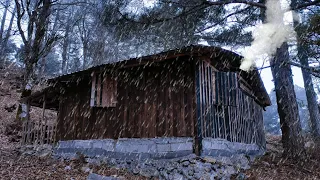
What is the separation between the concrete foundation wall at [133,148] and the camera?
895cm

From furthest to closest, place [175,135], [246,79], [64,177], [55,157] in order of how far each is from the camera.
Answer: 1. [246,79]
2. [55,157]
3. [175,135]
4. [64,177]

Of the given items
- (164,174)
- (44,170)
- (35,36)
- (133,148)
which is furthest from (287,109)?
(35,36)

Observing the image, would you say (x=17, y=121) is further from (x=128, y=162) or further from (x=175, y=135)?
(x=175, y=135)

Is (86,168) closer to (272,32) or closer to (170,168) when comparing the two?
(170,168)

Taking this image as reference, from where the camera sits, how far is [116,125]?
10609 millimetres

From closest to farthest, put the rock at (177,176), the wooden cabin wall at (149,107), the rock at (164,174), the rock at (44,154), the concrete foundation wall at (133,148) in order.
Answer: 1. the rock at (177,176)
2. the rock at (164,174)
3. the concrete foundation wall at (133,148)
4. the wooden cabin wall at (149,107)
5. the rock at (44,154)

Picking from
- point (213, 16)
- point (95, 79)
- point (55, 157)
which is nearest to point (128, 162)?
point (95, 79)

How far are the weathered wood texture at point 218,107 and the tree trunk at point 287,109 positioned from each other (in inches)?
65.6

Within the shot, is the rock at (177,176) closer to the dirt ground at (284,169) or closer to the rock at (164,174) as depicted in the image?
the rock at (164,174)

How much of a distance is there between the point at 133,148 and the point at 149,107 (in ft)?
5.05

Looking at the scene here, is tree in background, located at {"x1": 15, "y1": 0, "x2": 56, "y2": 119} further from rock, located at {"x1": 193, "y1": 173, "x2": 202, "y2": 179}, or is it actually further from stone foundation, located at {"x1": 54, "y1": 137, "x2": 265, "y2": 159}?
rock, located at {"x1": 193, "y1": 173, "x2": 202, "y2": 179}

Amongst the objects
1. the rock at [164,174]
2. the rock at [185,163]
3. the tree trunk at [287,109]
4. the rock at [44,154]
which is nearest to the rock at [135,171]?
the rock at [164,174]

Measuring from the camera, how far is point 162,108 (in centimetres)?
970

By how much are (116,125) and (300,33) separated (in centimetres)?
773
